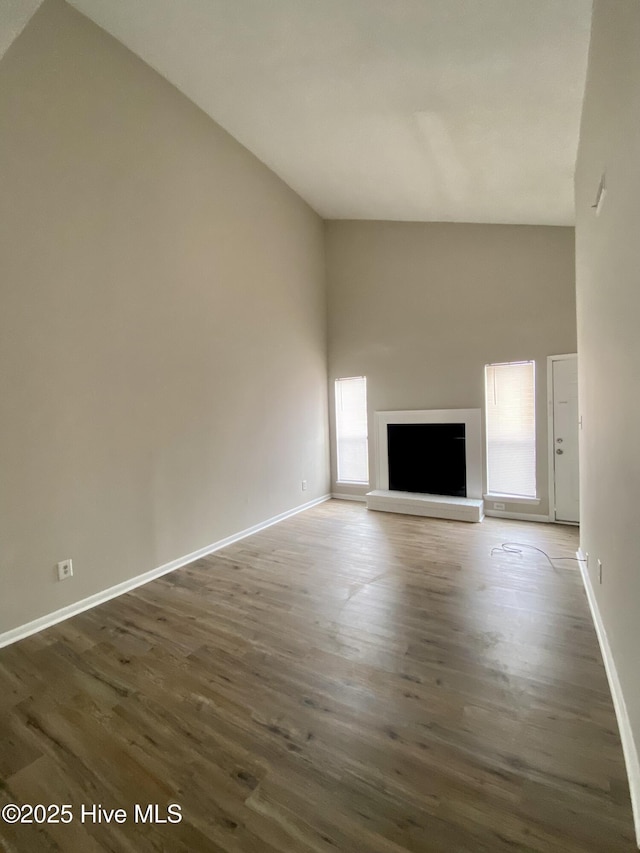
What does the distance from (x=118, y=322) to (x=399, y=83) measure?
2.79 m

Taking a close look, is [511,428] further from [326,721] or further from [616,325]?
[326,721]

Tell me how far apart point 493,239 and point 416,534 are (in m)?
3.72

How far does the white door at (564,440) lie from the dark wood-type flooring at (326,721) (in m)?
1.60

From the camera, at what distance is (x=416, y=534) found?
4.27 meters

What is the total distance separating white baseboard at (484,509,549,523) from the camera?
4.54 m

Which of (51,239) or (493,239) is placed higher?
(493,239)

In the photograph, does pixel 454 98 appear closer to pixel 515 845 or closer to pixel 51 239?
pixel 51 239

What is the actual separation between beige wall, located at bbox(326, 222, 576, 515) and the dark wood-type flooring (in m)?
2.71

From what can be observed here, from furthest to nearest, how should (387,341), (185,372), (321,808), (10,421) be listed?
(387,341)
(185,372)
(10,421)
(321,808)

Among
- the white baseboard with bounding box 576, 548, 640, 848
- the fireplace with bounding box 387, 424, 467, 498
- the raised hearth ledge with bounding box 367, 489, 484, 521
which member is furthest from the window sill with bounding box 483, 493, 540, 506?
the white baseboard with bounding box 576, 548, 640, 848

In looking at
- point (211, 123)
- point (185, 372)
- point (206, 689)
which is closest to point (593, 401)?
point (206, 689)

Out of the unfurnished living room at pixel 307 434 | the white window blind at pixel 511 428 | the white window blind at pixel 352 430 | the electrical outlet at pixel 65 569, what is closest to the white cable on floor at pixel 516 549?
the unfurnished living room at pixel 307 434

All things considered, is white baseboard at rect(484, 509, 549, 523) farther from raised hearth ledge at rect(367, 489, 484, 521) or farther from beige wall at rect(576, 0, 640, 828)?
beige wall at rect(576, 0, 640, 828)

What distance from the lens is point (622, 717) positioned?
162cm
